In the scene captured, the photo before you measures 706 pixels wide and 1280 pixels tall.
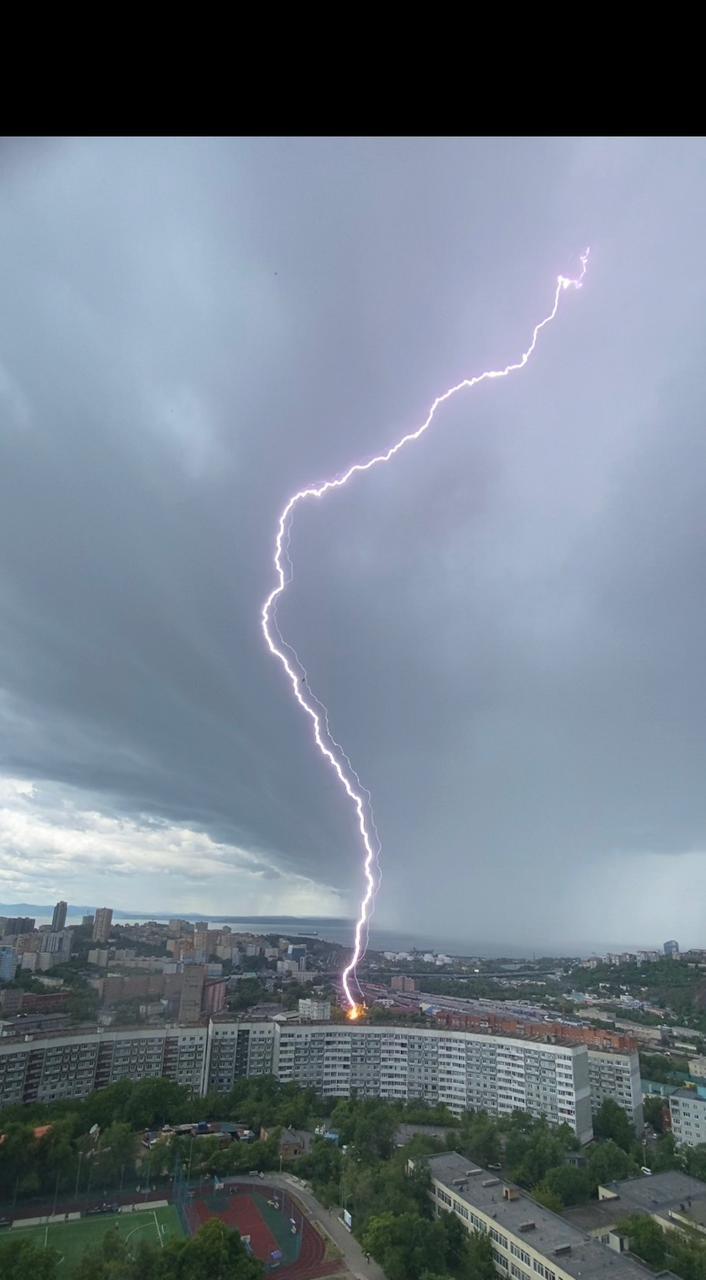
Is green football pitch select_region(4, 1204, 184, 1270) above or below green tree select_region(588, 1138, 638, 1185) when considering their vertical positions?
below

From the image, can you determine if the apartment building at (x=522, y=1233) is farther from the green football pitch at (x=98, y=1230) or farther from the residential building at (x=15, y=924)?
the residential building at (x=15, y=924)

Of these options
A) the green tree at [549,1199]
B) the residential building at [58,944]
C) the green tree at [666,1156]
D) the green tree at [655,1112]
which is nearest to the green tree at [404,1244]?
the green tree at [549,1199]

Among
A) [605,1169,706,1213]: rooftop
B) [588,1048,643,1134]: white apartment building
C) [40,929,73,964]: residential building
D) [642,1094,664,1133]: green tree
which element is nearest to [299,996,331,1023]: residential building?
[40,929,73,964]: residential building

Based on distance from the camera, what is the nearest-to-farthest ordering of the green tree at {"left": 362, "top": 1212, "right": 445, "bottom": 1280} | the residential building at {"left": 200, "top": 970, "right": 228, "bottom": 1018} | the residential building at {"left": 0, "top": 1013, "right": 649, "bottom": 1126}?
the green tree at {"left": 362, "top": 1212, "right": 445, "bottom": 1280} → the residential building at {"left": 0, "top": 1013, "right": 649, "bottom": 1126} → the residential building at {"left": 200, "top": 970, "right": 228, "bottom": 1018}

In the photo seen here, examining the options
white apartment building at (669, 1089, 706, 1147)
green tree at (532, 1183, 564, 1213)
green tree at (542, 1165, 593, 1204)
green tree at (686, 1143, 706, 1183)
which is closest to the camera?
green tree at (532, 1183, 564, 1213)

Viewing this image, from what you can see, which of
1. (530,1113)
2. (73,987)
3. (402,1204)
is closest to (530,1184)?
(402,1204)

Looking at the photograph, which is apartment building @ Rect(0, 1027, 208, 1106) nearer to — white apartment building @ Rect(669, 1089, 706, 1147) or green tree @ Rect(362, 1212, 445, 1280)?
green tree @ Rect(362, 1212, 445, 1280)
